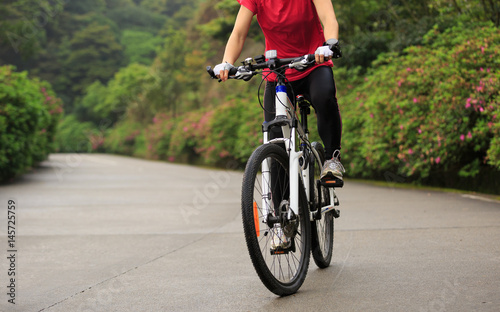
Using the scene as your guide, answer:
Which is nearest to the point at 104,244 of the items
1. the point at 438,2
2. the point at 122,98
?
the point at 438,2

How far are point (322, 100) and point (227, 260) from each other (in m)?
1.51

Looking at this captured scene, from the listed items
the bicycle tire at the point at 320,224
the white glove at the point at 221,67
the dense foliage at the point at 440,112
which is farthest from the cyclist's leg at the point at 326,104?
the dense foliage at the point at 440,112

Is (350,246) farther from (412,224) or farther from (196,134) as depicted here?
(196,134)

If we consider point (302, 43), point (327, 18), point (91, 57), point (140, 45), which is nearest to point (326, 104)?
point (302, 43)

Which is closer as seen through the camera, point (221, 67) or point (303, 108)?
point (221, 67)

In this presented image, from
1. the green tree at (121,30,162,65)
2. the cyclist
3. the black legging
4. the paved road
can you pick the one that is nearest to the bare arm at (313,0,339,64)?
the cyclist

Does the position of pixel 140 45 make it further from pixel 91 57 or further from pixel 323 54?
pixel 323 54

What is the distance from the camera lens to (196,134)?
2702 centimetres

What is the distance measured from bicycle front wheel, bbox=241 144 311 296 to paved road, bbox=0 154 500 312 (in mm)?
134

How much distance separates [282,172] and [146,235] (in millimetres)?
3008

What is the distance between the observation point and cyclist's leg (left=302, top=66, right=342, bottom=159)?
408cm

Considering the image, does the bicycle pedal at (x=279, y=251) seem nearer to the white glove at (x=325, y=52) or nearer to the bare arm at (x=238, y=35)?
the white glove at (x=325, y=52)

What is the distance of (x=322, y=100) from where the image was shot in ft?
13.5

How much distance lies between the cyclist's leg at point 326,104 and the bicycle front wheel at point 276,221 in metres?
0.59
